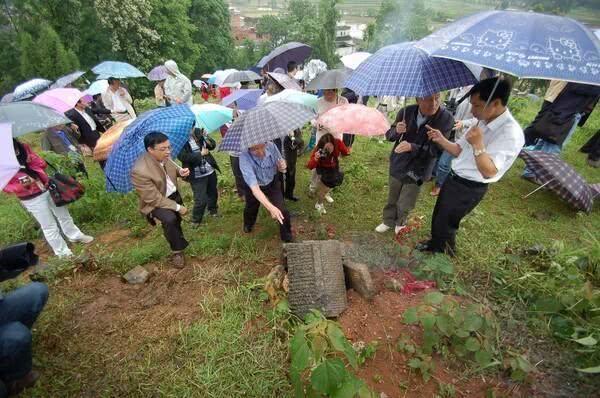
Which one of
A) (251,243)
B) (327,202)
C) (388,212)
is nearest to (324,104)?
(327,202)

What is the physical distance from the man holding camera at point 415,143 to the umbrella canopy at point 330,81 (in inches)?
66.0

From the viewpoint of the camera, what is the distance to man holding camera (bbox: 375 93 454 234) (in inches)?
130

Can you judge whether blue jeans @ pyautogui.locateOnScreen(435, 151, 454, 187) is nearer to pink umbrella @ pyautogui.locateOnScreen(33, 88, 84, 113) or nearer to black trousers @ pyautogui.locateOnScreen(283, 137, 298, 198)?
black trousers @ pyautogui.locateOnScreen(283, 137, 298, 198)

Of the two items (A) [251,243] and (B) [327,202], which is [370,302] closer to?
(A) [251,243]

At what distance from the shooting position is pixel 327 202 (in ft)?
17.4

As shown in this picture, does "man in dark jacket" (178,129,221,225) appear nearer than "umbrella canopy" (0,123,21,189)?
No

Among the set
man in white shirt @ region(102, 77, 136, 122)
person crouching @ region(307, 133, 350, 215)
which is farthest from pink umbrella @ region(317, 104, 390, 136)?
man in white shirt @ region(102, 77, 136, 122)

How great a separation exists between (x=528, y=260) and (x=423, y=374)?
2.16 meters

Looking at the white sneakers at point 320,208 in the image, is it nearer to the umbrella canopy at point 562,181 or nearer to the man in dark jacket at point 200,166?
the man in dark jacket at point 200,166

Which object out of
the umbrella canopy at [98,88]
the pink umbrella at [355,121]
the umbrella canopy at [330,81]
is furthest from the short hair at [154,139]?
the umbrella canopy at [98,88]

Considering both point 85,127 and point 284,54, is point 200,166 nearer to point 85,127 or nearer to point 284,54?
point 85,127

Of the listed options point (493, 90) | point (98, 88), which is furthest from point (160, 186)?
point (98, 88)

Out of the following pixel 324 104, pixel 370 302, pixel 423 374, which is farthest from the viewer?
pixel 324 104

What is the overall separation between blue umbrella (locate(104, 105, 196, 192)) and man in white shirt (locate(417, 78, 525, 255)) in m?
2.71
